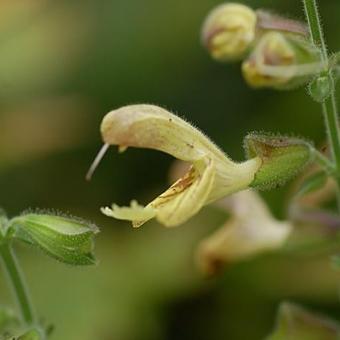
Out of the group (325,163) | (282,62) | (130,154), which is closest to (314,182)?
(325,163)

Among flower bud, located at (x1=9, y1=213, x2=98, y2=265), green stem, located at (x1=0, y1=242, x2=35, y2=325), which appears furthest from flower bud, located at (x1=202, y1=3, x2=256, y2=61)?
green stem, located at (x1=0, y1=242, x2=35, y2=325)

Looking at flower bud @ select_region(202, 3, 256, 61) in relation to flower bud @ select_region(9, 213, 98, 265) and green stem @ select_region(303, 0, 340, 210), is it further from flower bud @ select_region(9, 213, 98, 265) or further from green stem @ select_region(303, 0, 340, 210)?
flower bud @ select_region(9, 213, 98, 265)

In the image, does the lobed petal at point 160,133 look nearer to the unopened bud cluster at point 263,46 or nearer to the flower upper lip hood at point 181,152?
the flower upper lip hood at point 181,152

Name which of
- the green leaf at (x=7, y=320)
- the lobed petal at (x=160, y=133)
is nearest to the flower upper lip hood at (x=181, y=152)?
the lobed petal at (x=160, y=133)

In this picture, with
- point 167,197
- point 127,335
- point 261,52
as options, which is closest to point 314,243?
point 261,52

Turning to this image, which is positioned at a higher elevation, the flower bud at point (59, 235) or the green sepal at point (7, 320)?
the flower bud at point (59, 235)

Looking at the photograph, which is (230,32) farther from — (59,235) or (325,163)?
(59,235)
